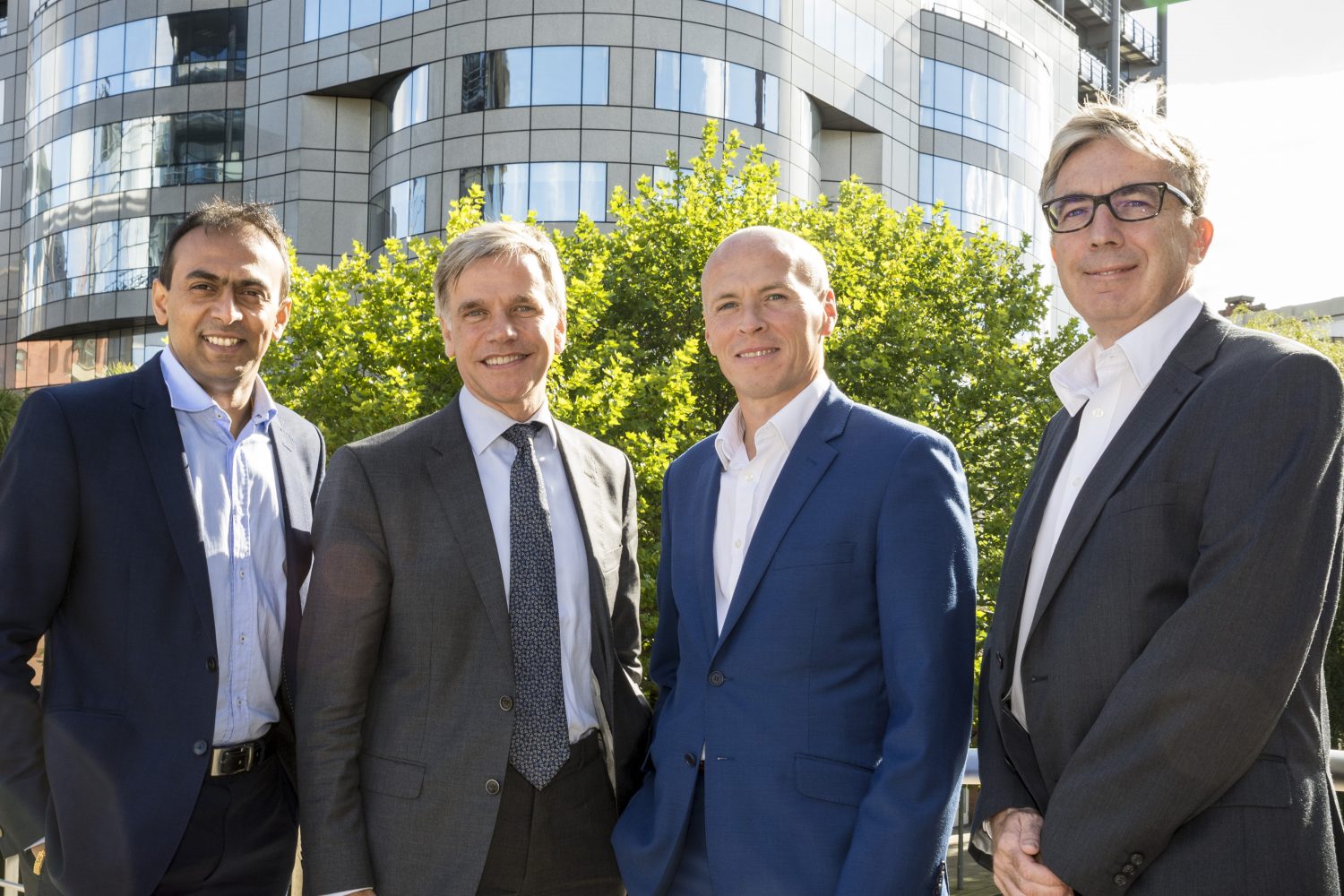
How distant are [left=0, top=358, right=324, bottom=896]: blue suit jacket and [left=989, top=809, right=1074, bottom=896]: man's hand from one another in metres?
2.20

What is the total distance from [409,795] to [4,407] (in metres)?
20.1

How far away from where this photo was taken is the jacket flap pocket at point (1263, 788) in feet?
7.91

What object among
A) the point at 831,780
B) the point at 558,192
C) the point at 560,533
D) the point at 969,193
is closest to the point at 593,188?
the point at 558,192

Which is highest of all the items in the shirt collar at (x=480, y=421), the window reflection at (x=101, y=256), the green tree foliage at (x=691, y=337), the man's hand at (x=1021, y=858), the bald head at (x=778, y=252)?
the window reflection at (x=101, y=256)

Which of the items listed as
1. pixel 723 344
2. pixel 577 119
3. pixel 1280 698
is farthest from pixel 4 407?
pixel 1280 698

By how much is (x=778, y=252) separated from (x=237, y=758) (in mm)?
2183

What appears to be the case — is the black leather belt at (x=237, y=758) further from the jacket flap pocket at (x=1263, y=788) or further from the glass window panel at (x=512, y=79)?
the glass window panel at (x=512, y=79)

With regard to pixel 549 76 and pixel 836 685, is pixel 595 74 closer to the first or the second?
pixel 549 76

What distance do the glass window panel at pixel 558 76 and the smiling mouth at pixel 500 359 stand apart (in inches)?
1250

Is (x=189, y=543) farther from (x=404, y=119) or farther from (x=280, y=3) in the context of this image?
(x=280, y=3)

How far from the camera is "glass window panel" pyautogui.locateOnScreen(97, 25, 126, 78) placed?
40.4 m

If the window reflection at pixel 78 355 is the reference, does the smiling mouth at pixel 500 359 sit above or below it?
below

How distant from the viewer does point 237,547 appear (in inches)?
140

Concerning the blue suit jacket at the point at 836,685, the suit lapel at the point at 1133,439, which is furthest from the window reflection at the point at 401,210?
the suit lapel at the point at 1133,439
